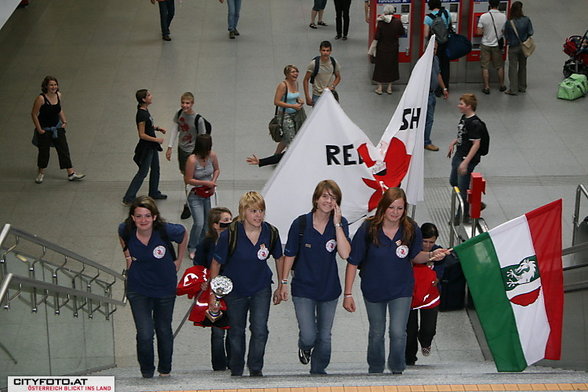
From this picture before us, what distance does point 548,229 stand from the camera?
7.76 metres

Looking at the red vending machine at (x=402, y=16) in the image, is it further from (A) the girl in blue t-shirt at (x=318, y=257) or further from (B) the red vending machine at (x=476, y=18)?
(A) the girl in blue t-shirt at (x=318, y=257)

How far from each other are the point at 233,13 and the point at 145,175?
7428mm

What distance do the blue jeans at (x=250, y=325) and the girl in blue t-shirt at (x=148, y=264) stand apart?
20.3 inches

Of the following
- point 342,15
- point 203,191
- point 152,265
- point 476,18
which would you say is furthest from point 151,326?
point 342,15

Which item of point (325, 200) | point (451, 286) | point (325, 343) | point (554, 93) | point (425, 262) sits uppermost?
point (325, 200)

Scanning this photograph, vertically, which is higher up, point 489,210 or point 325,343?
point 325,343

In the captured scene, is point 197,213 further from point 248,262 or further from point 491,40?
point 491,40

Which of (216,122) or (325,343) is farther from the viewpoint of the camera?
(216,122)

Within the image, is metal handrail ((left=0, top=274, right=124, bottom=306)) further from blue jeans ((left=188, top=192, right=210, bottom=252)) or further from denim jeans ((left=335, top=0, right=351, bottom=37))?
denim jeans ((left=335, top=0, right=351, bottom=37))

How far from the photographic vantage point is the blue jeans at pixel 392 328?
7.45 m

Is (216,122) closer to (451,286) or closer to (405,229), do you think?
(451,286)

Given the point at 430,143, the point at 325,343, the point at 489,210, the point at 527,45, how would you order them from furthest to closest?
1. the point at 527,45
2. the point at 430,143
3. the point at 489,210
4. the point at 325,343

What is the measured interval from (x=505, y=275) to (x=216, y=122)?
8.02 metres

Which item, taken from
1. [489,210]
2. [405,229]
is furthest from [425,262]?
[489,210]
